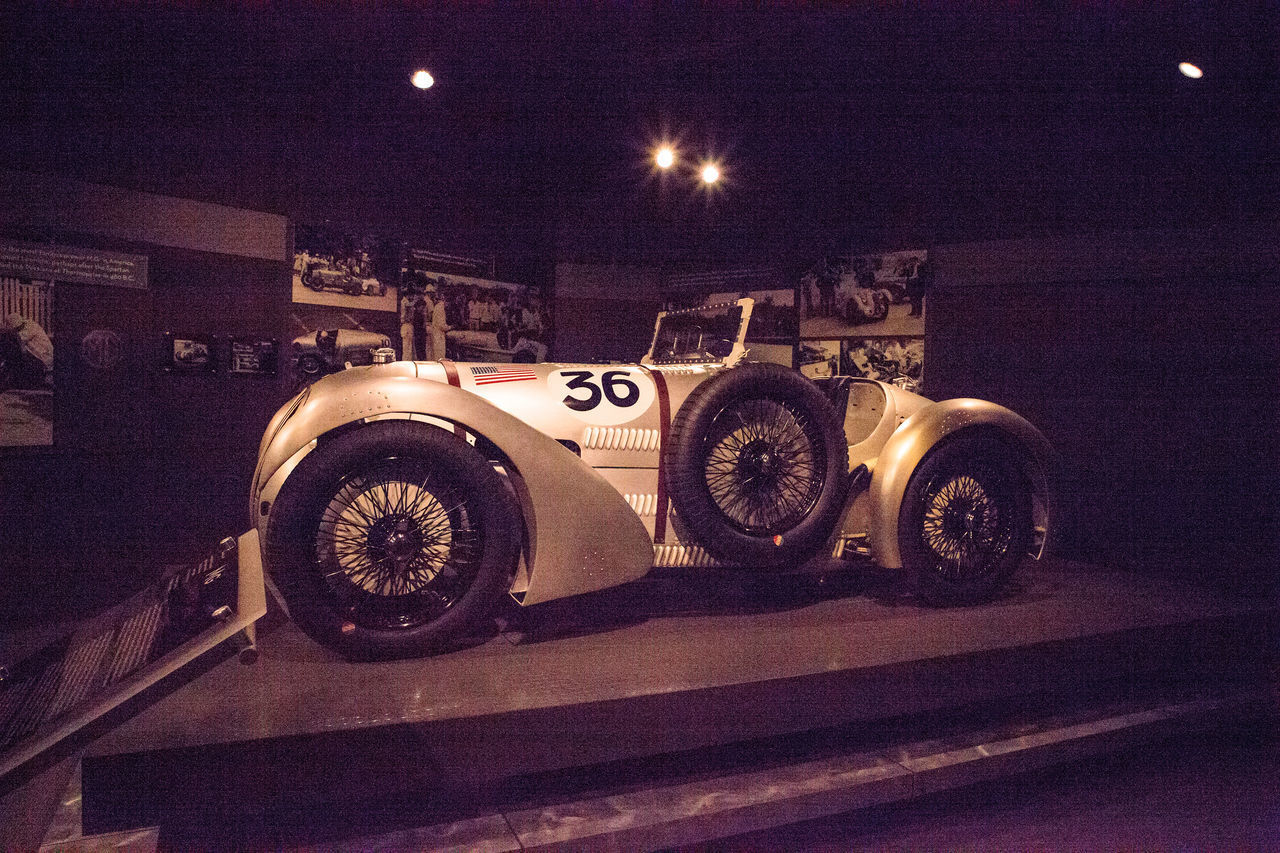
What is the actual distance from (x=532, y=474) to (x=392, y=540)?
48 cm

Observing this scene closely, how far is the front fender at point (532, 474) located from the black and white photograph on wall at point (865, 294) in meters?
3.54

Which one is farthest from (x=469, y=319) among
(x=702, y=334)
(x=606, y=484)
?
(x=606, y=484)

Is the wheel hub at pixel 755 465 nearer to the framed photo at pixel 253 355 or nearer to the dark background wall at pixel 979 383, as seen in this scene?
the dark background wall at pixel 979 383

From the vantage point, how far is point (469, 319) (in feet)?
18.0

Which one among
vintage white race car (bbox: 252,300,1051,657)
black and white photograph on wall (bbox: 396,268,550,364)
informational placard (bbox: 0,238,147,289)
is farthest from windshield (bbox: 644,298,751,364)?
informational placard (bbox: 0,238,147,289)

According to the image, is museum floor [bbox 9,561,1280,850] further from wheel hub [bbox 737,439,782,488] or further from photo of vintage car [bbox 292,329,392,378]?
photo of vintage car [bbox 292,329,392,378]

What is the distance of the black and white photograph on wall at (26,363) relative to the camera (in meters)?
3.68

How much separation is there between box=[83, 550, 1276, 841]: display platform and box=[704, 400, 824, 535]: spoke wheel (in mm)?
424

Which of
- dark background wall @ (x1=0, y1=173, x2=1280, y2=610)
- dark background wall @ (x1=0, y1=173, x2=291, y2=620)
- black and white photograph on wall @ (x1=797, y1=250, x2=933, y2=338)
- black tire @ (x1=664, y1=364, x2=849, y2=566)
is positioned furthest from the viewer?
black and white photograph on wall @ (x1=797, y1=250, x2=933, y2=338)

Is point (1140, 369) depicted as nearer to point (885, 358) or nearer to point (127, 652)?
point (885, 358)

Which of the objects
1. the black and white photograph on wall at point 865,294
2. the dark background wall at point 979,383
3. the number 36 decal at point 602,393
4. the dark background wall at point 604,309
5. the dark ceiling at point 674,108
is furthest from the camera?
the dark background wall at point 604,309

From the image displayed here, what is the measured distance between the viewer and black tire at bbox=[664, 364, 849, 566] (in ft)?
8.07

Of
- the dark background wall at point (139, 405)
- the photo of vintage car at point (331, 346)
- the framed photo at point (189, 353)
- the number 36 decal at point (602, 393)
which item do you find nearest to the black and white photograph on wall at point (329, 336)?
the photo of vintage car at point (331, 346)

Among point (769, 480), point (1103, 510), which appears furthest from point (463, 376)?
point (1103, 510)
